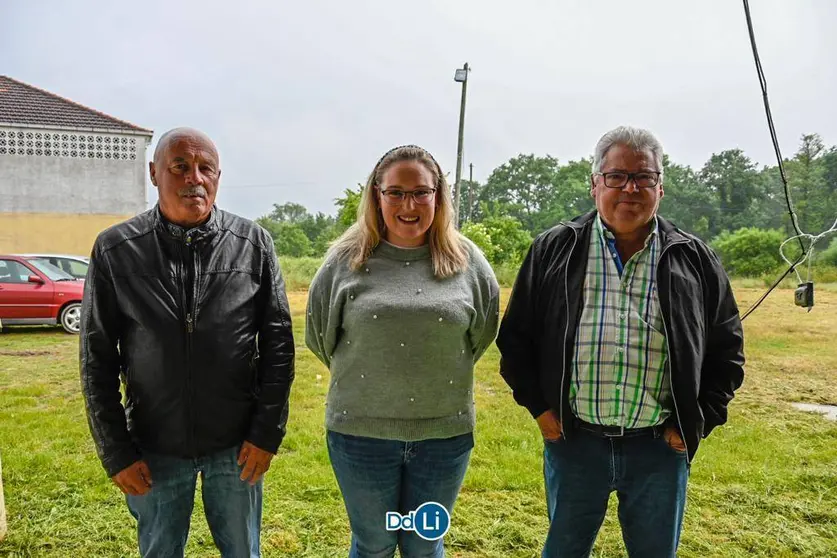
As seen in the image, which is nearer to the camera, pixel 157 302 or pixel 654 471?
pixel 157 302

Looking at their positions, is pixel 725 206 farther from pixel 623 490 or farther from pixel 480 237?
pixel 623 490

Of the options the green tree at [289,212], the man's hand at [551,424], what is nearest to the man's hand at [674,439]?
the man's hand at [551,424]

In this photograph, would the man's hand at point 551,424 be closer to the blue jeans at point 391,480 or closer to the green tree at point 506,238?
the blue jeans at point 391,480

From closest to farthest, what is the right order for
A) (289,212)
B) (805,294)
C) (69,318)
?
(805,294)
(69,318)
(289,212)

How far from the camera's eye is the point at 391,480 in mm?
1419

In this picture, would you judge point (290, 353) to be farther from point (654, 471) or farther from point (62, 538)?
point (62, 538)

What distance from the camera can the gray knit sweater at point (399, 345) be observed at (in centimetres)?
137

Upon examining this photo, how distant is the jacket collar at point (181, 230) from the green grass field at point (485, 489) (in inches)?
51.6

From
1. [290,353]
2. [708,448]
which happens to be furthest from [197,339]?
[708,448]

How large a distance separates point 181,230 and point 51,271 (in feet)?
21.3

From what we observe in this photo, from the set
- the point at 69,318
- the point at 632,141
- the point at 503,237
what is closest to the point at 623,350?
the point at 632,141

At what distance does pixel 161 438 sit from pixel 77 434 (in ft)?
8.20

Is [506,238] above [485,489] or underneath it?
above

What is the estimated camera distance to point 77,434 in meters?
3.31
